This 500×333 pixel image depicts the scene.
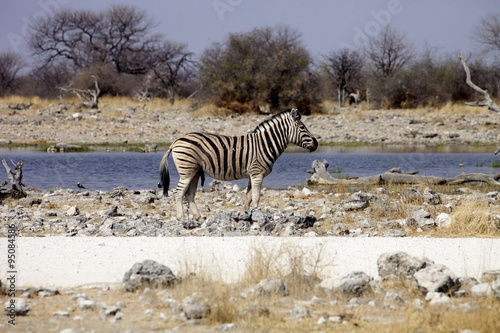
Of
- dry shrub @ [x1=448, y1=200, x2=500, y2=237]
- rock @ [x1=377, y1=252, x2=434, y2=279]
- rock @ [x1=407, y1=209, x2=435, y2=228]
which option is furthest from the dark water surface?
rock @ [x1=377, y1=252, x2=434, y2=279]

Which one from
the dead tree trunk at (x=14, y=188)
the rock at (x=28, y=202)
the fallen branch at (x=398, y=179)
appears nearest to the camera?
the rock at (x=28, y=202)

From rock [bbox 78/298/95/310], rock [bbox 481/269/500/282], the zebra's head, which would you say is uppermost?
the zebra's head

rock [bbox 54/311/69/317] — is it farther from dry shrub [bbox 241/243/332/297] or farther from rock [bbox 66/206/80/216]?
rock [bbox 66/206/80/216]

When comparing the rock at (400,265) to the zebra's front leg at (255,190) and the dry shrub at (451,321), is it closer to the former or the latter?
the dry shrub at (451,321)

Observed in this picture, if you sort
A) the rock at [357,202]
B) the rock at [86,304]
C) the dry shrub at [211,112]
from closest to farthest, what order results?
the rock at [86,304] → the rock at [357,202] → the dry shrub at [211,112]

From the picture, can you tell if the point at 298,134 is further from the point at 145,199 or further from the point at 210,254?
the point at 210,254

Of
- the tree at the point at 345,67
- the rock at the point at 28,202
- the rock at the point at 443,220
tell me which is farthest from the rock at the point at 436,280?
the tree at the point at 345,67

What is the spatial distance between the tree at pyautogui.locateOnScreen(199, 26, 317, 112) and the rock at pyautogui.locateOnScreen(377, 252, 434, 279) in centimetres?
2825

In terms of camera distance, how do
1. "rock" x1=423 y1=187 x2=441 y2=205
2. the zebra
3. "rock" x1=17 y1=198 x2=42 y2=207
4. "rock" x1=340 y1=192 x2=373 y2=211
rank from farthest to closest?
"rock" x1=17 y1=198 x2=42 y2=207 → "rock" x1=423 y1=187 x2=441 y2=205 → "rock" x1=340 y1=192 x2=373 y2=211 → the zebra

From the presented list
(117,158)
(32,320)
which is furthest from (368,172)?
(32,320)

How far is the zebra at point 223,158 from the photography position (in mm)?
10914

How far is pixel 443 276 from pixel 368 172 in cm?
1392

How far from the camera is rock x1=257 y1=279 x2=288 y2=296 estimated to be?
595 cm

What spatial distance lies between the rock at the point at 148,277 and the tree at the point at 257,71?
28.8m
